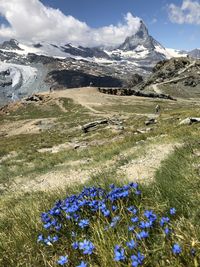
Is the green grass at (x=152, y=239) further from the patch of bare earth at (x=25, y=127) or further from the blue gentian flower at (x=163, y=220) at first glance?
the patch of bare earth at (x=25, y=127)

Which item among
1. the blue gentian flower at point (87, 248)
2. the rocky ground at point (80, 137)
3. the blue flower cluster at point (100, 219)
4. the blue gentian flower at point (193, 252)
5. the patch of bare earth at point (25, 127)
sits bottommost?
the patch of bare earth at point (25, 127)

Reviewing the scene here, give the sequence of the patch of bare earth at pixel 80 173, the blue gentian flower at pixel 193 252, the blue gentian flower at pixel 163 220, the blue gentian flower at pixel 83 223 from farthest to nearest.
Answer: the patch of bare earth at pixel 80 173
the blue gentian flower at pixel 83 223
the blue gentian flower at pixel 163 220
the blue gentian flower at pixel 193 252

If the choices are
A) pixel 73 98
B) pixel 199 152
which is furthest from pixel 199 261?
pixel 73 98

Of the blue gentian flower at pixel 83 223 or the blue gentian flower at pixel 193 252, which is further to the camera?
the blue gentian flower at pixel 83 223

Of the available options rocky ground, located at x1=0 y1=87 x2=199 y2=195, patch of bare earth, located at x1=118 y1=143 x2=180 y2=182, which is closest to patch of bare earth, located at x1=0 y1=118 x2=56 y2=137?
rocky ground, located at x1=0 y1=87 x2=199 y2=195

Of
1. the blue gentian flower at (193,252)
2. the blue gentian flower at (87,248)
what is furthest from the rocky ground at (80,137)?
the blue gentian flower at (193,252)

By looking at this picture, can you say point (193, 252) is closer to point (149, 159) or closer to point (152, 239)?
point (152, 239)

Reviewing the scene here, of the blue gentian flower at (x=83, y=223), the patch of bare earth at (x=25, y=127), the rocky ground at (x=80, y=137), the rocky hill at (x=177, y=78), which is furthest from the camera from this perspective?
the rocky hill at (x=177, y=78)

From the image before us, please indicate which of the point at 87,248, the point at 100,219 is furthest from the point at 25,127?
the point at 87,248

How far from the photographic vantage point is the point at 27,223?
5641mm

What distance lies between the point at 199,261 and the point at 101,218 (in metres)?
1.78

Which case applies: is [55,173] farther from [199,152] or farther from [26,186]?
[199,152]

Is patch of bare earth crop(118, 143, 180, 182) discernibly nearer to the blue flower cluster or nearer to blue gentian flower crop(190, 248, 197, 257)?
the blue flower cluster

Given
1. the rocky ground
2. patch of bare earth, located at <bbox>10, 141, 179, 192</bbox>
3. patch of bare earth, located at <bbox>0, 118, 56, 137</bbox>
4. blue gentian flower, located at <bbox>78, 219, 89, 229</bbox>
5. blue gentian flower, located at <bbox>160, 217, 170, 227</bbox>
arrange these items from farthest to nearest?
patch of bare earth, located at <bbox>0, 118, 56, 137</bbox>
the rocky ground
patch of bare earth, located at <bbox>10, 141, 179, 192</bbox>
blue gentian flower, located at <bbox>78, 219, 89, 229</bbox>
blue gentian flower, located at <bbox>160, 217, 170, 227</bbox>
